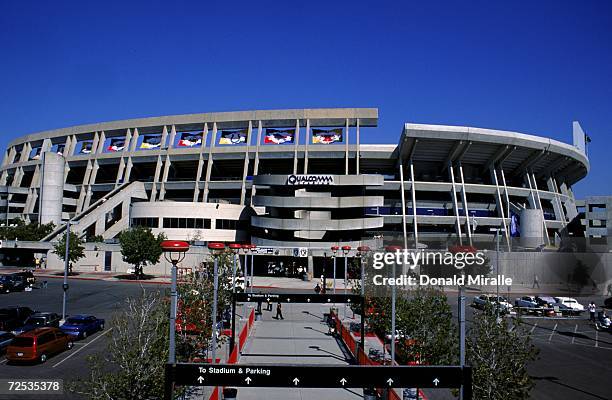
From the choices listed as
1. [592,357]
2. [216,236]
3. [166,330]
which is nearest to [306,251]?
[216,236]

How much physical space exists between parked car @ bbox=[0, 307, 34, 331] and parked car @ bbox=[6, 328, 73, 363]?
7.32 metres

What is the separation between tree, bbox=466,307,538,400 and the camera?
496 inches

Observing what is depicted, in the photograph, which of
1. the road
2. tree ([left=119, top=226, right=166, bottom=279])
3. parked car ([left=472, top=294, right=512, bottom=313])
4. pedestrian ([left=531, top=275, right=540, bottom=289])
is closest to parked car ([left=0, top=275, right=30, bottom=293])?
tree ([left=119, top=226, right=166, bottom=279])

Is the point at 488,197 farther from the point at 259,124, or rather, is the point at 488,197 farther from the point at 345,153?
the point at 259,124

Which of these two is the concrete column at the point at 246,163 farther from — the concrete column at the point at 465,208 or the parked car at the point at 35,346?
the parked car at the point at 35,346

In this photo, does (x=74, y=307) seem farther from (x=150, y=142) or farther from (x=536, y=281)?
(x=150, y=142)

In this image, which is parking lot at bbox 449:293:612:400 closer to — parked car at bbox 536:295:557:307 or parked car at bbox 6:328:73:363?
parked car at bbox 536:295:557:307

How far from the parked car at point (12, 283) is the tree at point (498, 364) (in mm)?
51309

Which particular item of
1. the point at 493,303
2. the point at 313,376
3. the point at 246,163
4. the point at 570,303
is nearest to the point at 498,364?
the point at 313,376

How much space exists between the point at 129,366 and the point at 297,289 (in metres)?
47.8

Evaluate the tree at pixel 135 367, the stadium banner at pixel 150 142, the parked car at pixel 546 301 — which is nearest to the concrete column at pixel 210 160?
the stadium banner at pixel 150 142

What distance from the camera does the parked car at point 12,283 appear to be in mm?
49875

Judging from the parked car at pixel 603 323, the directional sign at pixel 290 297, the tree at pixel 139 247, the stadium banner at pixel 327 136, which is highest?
the stadium banner at pixel 327 136

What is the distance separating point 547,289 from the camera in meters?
39.7
